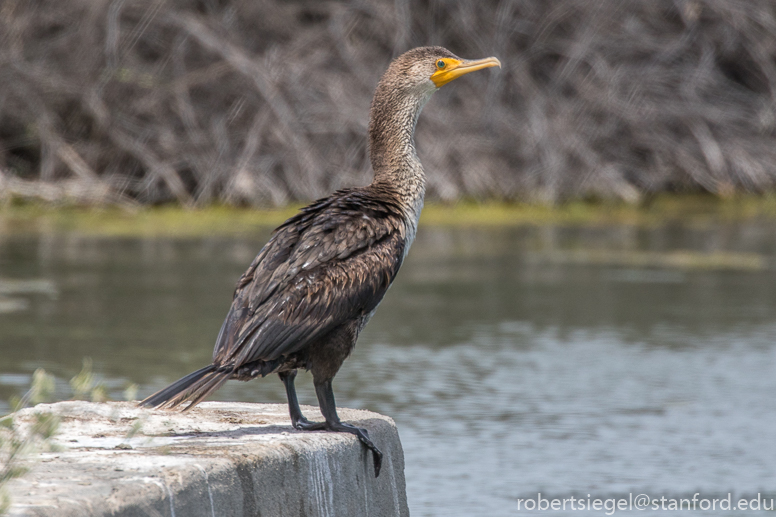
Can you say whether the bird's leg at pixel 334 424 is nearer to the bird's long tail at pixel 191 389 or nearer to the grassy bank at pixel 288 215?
the bird's long tail at pixel 191 389

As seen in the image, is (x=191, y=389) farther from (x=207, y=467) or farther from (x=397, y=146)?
(x=397, y=146)

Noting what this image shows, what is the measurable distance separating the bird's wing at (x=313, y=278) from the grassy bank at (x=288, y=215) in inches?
312

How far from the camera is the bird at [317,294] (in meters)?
3.54

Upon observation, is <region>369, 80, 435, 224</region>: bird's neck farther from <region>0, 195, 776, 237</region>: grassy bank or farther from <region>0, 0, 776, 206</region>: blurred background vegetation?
<region>0, 0, 776, 206</region>: blurred background vegetation

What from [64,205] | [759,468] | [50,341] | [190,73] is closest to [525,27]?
[190,73]

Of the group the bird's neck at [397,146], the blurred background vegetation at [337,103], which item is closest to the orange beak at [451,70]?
the bird's neck at [397,146]

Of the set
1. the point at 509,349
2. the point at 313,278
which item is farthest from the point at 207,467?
the point at 509,349

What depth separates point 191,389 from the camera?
342 cm

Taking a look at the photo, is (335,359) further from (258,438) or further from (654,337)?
(654,337)

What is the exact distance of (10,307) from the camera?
8336 millimetres

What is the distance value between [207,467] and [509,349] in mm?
4738

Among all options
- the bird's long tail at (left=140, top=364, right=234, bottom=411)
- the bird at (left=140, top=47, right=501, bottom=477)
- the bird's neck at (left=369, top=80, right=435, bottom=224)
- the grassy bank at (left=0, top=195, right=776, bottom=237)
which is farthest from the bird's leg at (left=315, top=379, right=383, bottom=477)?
the grassy bank at (left=0, top=195, right=776, bottom=237)

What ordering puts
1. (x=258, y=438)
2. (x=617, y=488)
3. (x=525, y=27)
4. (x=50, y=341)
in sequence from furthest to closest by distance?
1. (x=525, y=27)
2. (x=50, y=341)
3. (x=617, y=488)
4. (x=258, y=438)

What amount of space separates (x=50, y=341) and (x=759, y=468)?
4182mm
